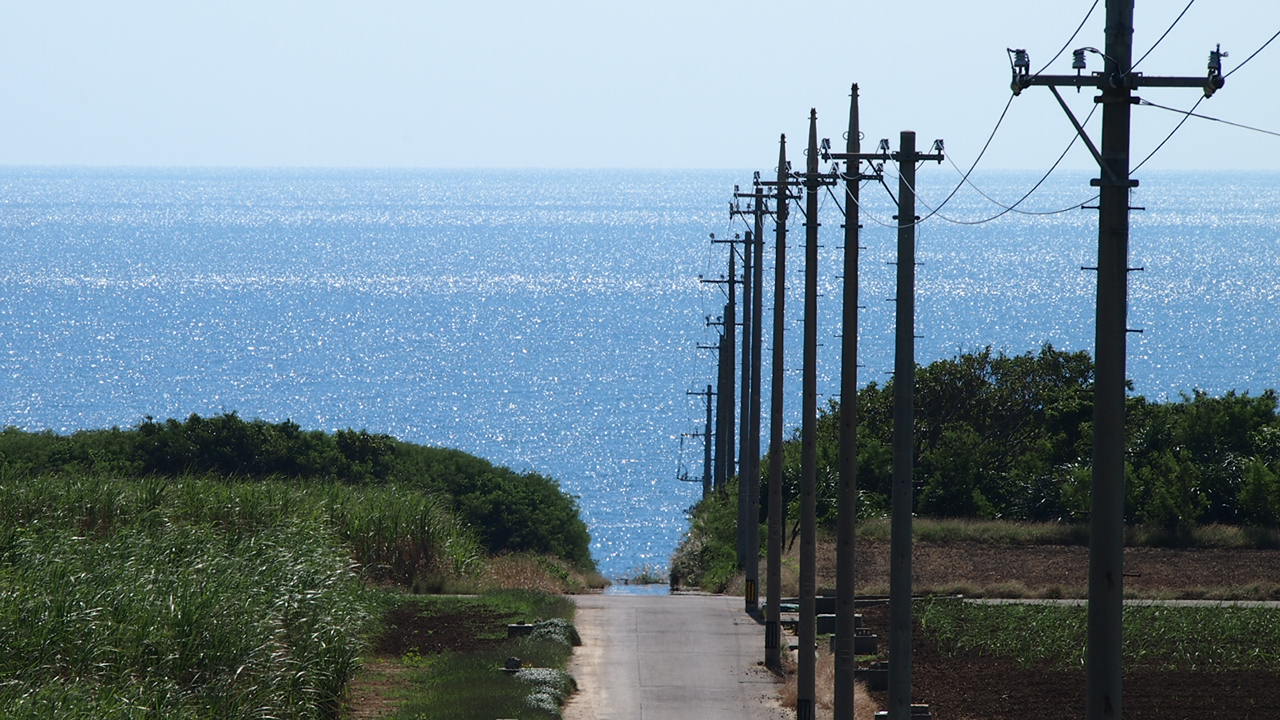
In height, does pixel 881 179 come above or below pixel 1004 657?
above

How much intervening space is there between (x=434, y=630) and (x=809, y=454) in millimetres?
→ 9691

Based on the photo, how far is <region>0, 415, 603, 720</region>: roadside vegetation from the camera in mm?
16891

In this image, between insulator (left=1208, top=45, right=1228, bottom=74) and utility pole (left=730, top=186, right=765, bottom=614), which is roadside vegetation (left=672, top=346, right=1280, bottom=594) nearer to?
utility pole (left=730, top=186, right=765, bottom=614)

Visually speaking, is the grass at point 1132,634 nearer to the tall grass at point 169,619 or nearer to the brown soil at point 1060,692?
the brown soil at point 1060,692

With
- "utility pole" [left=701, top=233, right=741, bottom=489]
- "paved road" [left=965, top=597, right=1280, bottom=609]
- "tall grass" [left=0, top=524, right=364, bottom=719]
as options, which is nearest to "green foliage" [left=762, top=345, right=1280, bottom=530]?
"utility pole" [left=701, top=233, right=741, bottom=489]

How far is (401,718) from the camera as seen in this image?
65.0 ft

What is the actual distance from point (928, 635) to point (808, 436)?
818 cm

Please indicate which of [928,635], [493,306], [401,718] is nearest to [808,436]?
[401,718]

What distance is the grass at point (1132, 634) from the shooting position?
82.2 ft

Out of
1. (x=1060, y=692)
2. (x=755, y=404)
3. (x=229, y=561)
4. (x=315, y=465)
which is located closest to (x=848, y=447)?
(x=1060, y=692)

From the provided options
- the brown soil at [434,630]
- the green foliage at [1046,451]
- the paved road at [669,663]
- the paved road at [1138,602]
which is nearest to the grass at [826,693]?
the paved road at [669,663]

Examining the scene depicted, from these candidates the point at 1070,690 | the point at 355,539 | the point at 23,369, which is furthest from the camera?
the point at 23,369

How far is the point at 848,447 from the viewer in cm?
1783

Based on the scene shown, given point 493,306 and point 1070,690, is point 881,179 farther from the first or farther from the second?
point 493,306
